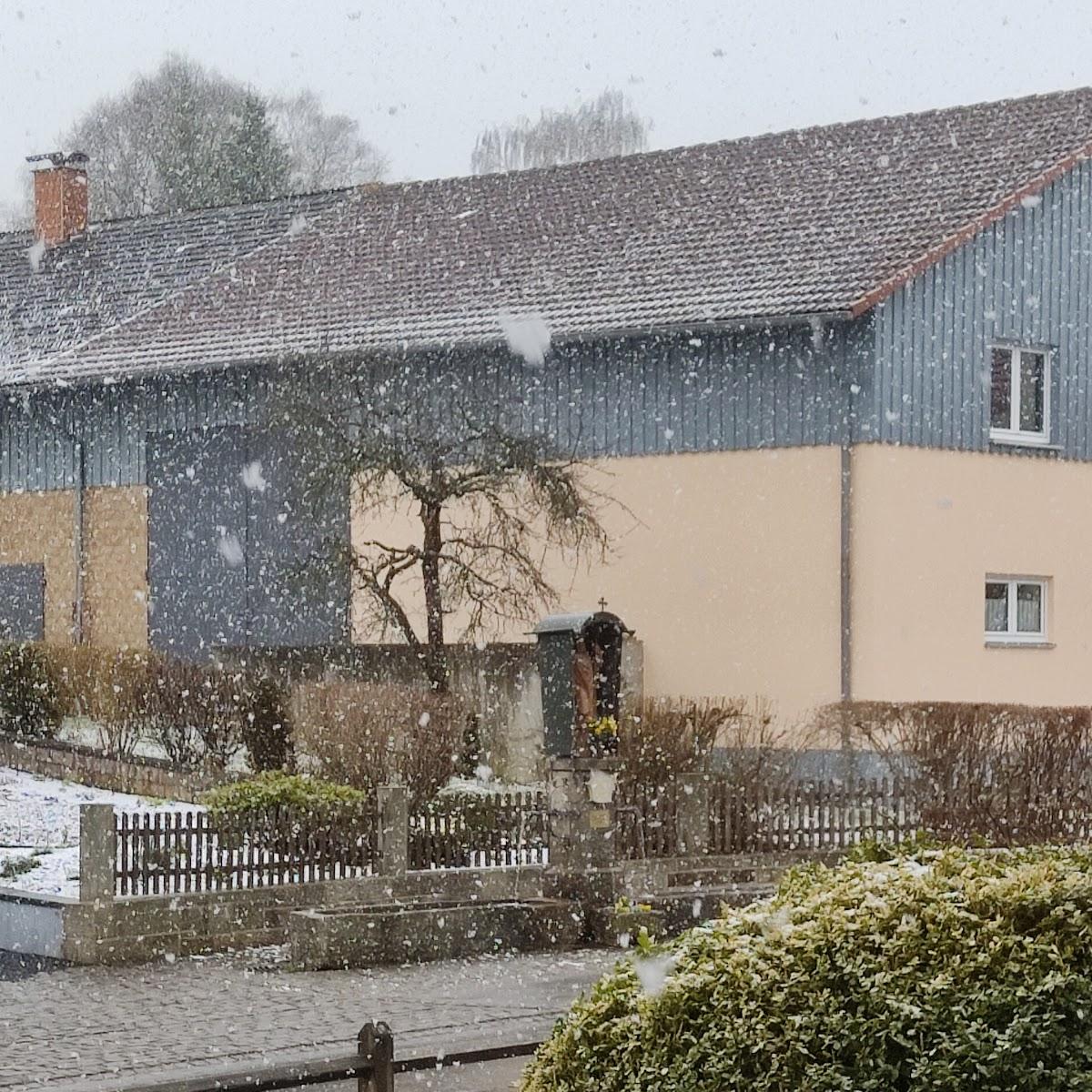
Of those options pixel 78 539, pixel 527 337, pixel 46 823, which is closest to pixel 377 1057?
pixel 46 823

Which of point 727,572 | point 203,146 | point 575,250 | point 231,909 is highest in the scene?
point 203,146

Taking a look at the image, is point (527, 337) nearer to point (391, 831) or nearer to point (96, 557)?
point (96, 557)

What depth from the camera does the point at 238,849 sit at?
54.1 ft

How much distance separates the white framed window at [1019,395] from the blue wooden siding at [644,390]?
237 centimetres

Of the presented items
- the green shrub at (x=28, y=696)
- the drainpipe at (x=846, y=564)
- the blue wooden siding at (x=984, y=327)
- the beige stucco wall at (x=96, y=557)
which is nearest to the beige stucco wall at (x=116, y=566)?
the beige stucco wall at (x=96, y=557)

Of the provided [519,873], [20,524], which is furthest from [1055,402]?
[20,524]

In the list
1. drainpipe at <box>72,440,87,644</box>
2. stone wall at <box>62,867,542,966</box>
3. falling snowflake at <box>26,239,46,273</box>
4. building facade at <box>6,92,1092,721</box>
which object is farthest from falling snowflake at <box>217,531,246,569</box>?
stone wall at <box>62,867,542,966</box>

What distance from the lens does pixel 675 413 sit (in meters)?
26.9

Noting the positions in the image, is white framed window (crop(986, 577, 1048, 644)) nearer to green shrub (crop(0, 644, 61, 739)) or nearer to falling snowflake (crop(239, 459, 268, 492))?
falling snowflake (crop(239, 459, 268, 492))

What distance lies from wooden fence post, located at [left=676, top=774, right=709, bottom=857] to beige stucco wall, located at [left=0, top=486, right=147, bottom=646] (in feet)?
47.4

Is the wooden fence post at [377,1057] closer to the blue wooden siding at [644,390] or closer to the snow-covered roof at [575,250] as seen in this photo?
the snow-covered roof at [575,250]

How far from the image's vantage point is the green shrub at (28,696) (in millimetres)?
25500

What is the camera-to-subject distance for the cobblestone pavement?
11344mm

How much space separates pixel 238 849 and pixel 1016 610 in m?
13.3
